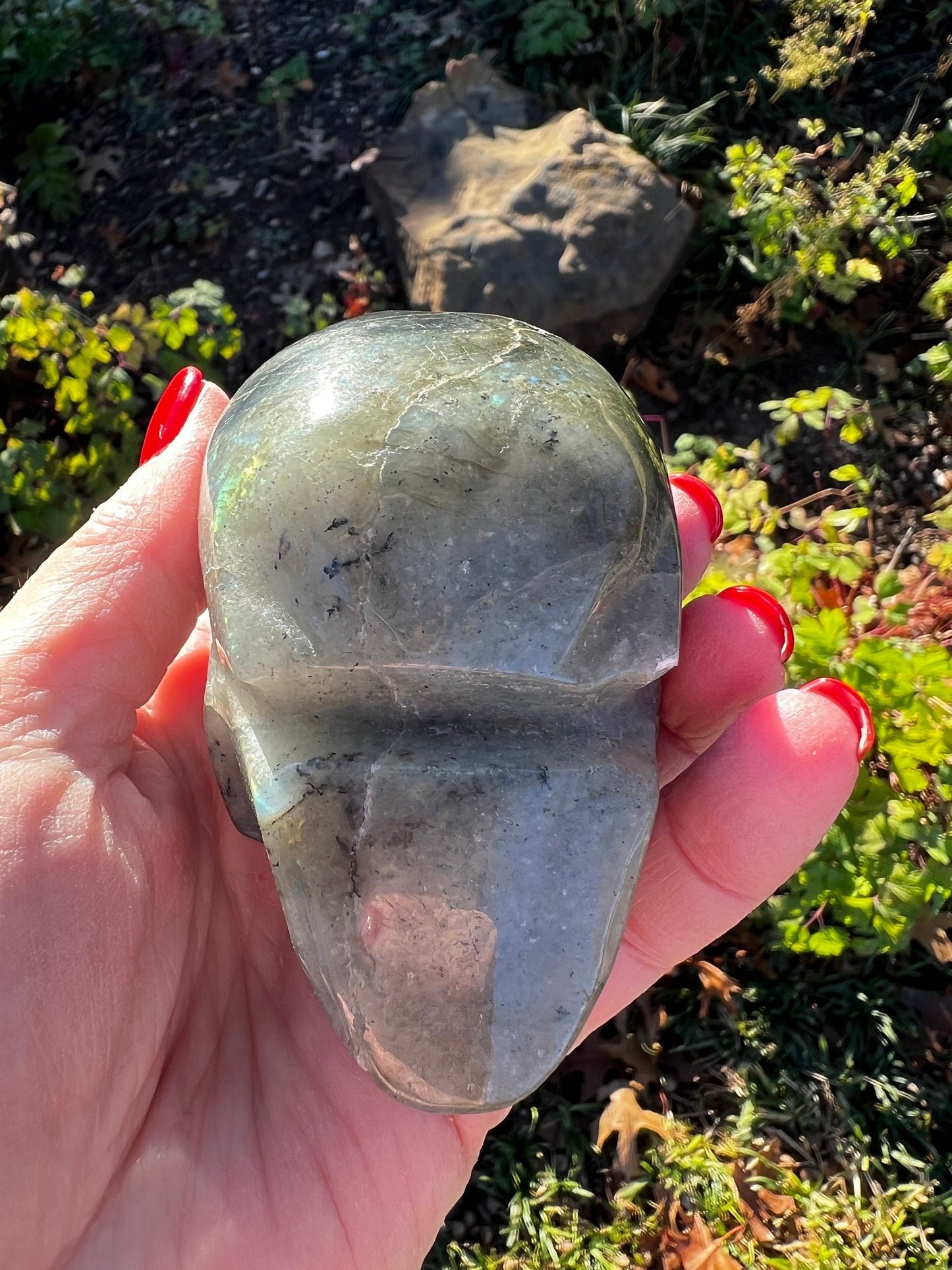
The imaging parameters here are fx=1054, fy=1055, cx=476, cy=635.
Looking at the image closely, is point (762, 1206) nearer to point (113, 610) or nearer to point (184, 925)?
point (184, 925)

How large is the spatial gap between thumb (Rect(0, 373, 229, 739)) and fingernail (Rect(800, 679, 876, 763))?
50.6 inches

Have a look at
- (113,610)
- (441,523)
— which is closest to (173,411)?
(113,610)

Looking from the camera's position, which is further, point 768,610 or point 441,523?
point 768,610

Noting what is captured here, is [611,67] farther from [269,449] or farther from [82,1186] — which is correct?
[82,1186]

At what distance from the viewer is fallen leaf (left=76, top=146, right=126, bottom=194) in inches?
172

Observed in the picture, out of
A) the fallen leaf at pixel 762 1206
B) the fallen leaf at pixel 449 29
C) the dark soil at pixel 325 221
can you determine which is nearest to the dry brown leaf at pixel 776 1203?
the fallen leaf at pixel 762 1206

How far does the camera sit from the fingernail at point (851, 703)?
2.14 meters

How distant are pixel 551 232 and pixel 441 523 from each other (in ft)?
→ 8.15

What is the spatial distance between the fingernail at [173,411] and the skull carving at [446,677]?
1.58ft

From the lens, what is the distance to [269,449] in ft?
5.76

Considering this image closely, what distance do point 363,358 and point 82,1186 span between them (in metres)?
1.51

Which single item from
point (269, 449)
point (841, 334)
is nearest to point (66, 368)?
point (269, 449)

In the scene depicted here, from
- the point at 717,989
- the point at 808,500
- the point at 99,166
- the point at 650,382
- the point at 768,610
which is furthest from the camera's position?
the point at 99,166

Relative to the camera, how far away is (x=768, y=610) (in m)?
2.20
